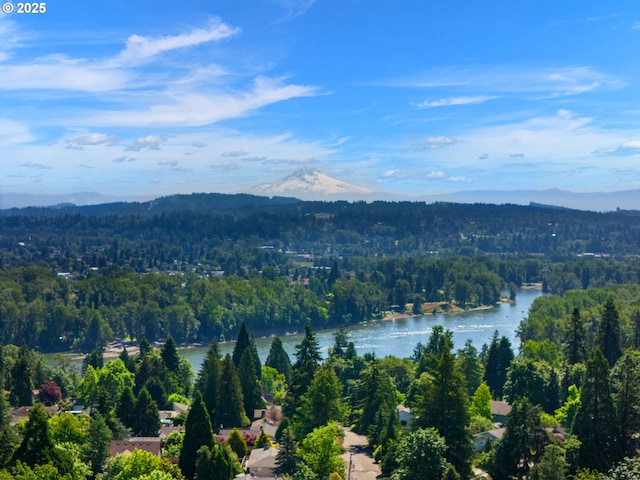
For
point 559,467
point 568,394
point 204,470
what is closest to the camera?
point 559,467

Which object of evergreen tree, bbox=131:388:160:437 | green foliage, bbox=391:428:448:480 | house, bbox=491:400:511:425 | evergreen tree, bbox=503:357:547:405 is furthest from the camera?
evergreen tree, bbox=503:357:547:405

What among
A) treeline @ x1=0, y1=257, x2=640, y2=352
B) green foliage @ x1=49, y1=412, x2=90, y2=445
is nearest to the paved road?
green foliage @ x1=49, y1=412, x2=90, y2=445

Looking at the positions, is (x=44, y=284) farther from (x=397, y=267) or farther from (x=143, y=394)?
(x=143, y=394)

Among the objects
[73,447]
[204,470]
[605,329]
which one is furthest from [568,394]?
[73,447]

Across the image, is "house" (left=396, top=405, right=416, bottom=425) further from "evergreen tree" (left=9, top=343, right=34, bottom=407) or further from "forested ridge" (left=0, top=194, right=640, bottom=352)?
"forested ridge" (left=0, top=194, right=640, bottom=352)

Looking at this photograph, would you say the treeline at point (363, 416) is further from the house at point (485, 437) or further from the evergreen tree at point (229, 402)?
the house at point (485, 437)

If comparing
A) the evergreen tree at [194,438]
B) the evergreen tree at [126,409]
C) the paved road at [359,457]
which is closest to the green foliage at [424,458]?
the paved road at [359,457]
